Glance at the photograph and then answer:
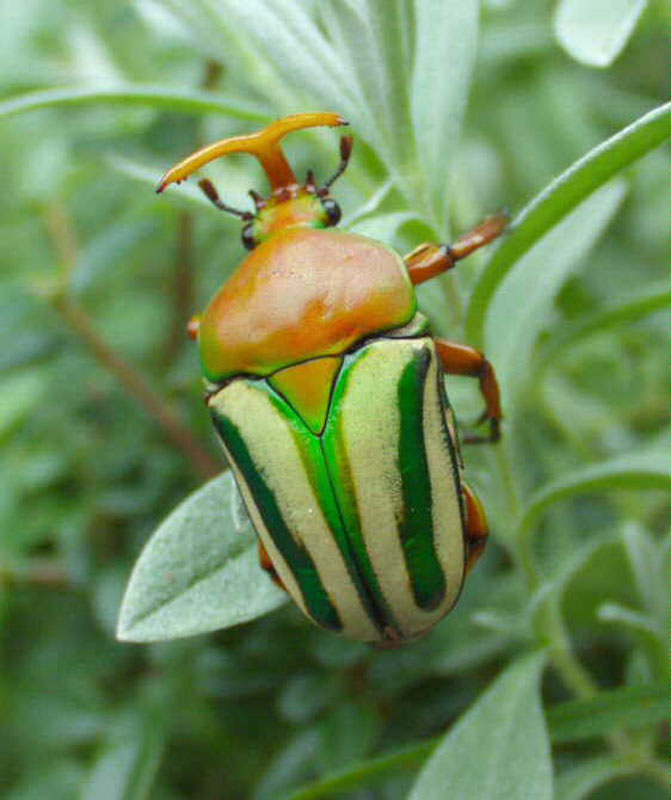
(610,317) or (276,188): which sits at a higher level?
(276,188)

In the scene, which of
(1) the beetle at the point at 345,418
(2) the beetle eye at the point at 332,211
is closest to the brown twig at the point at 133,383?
(1) the beetle at the point at 345,418

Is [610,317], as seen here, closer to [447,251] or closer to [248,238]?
[447,251]

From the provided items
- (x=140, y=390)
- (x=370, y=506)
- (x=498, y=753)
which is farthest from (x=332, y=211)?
(x=498, y=753)

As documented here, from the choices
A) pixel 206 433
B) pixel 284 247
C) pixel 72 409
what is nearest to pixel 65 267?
pixel 72 409

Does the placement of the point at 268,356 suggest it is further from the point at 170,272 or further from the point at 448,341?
the point at 170,272

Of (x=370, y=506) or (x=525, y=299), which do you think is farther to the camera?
(x=525, y=299)

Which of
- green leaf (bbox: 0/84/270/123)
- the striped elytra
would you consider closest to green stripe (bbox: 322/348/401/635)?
the striped elytra

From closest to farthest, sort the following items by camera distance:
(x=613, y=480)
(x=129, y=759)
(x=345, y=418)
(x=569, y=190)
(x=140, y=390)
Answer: (x=569, y=190), (x=345, y=418), (x=613, y=480), (x=129, y=759), (x=140, y=390)
